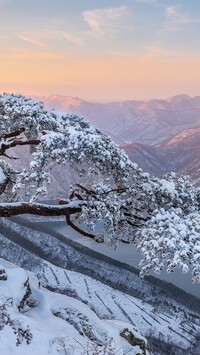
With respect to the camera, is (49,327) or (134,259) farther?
(134,259)

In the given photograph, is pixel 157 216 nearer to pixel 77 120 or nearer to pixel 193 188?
pixel 193 188

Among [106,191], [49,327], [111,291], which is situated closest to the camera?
[49,327]

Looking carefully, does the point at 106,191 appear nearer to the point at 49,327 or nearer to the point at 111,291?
the point at 49,327

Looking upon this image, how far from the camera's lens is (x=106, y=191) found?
13.1 metres

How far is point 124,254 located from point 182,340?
48.1 m

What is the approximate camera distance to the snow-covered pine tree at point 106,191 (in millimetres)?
10398

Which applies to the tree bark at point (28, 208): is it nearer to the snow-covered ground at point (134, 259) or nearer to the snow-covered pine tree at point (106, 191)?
the snow-covered pine tree at point (106, 191)

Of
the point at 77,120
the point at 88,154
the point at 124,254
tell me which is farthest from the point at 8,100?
the point at 124,254

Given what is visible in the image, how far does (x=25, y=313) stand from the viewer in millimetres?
11430

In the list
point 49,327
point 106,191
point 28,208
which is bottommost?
point 49,327

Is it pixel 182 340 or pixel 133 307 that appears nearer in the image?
pixel 182 340

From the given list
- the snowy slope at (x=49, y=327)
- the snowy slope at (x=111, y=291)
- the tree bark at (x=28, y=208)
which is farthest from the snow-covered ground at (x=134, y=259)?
the tree bark at (x=28, y=208)

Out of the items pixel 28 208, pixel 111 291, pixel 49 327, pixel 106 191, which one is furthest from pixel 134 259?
pixel 49 327

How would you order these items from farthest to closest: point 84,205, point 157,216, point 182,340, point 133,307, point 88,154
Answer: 1. point 133,307
2. point 182,340
3. point 84,205
4. point 88,154
5. point 157,216
